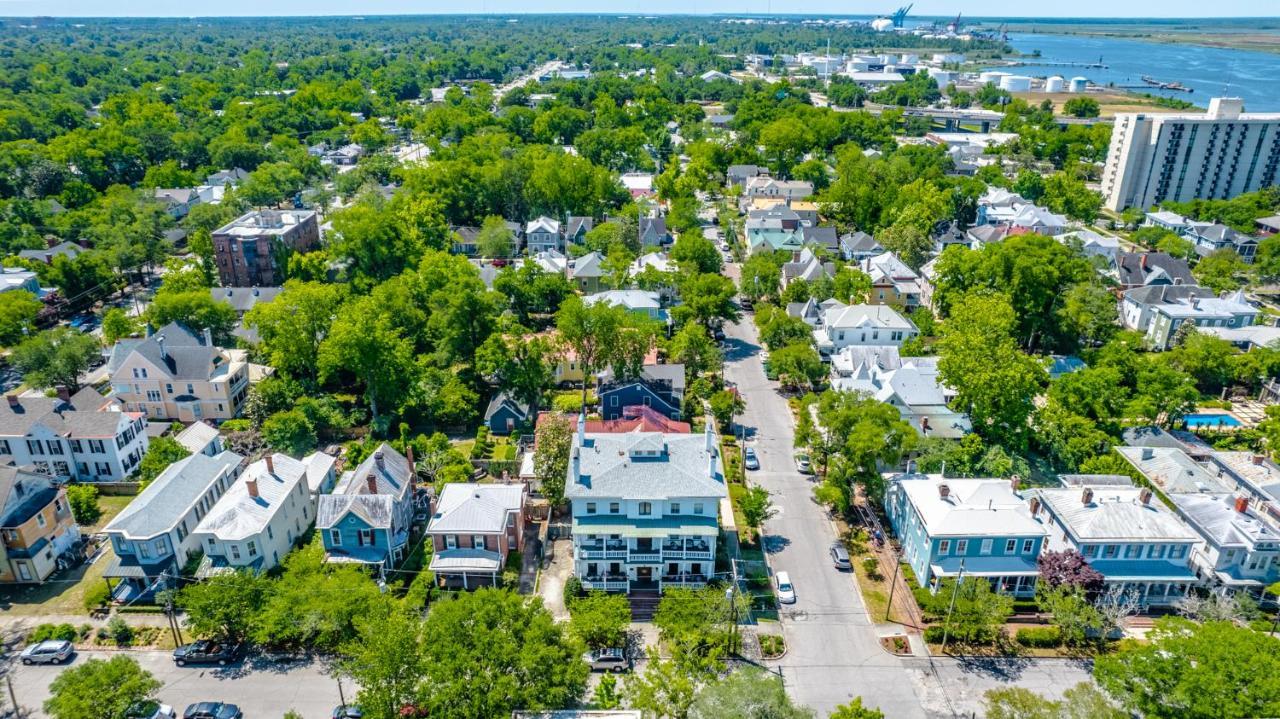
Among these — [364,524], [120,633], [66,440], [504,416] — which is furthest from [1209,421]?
[66,440]

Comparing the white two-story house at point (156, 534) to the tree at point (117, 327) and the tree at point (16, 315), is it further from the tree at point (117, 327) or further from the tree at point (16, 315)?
the tree at point (16, 315)

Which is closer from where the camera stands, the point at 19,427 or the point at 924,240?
the point at 19,427

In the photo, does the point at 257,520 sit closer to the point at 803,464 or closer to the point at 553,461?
the point at 553,461

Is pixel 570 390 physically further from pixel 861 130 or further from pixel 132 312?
pixel 861 130

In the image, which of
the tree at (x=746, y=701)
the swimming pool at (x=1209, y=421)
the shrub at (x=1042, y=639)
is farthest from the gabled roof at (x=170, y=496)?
the swimming pool at (x=1209, y=421)

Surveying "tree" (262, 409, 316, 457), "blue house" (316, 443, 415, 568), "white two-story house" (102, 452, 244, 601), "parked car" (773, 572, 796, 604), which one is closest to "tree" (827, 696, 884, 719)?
"parked car" (773, 572, 796, 604)

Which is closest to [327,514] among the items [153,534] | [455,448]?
[153,534]

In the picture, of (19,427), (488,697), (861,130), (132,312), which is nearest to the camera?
(488,697)
